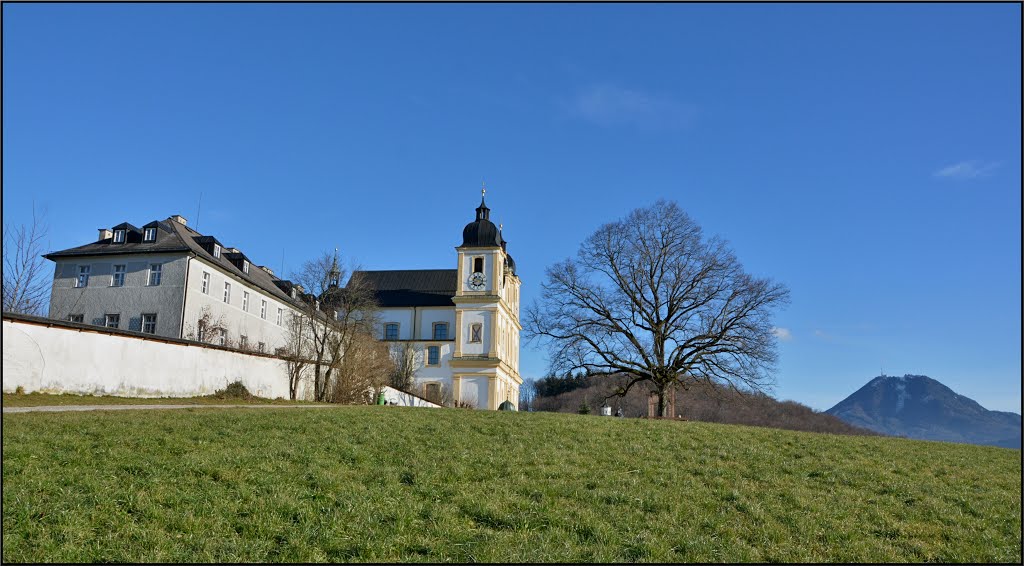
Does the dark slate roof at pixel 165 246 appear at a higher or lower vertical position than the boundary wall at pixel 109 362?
higher

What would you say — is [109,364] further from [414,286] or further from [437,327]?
[414,286]

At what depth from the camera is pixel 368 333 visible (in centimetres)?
4675

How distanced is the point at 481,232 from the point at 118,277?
30.4m

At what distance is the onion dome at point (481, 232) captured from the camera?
6569cm

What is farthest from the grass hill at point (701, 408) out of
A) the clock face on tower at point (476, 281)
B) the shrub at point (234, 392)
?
the shrub at point (234, 392)

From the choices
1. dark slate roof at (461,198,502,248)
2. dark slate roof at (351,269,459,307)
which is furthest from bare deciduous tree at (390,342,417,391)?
dark slate roof at (461,198,502,248)

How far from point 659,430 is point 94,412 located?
1367 cm

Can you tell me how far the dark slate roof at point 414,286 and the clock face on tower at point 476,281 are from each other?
22.9ft

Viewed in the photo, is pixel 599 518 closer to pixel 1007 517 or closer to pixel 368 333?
pixel 1007 517

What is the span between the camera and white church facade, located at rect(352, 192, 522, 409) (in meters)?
63.2

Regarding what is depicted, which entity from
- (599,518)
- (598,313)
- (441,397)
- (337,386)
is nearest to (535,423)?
(599,518)

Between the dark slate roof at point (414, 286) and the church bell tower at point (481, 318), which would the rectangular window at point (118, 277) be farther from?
the dark slate roof at point (414, 286)

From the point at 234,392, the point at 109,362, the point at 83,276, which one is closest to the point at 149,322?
the point at 83,276

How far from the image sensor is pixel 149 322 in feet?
140
